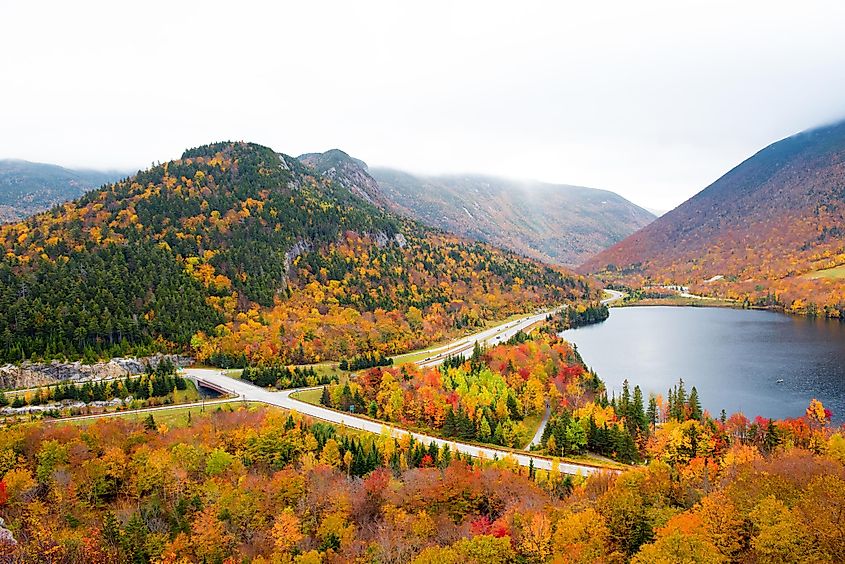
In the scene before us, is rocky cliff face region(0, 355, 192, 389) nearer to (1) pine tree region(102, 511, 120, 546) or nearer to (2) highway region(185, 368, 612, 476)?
(2) highway region(185, 368, 612, 476)

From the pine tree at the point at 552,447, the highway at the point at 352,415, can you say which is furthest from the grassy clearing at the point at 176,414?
the pine tree at the point at 552,447

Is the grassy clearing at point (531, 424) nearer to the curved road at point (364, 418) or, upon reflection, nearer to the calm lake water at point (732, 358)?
the curved road at point (364, 418)

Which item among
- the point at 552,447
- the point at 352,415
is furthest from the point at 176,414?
the point at 552,447

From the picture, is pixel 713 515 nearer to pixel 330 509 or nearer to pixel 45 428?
pixel 330 509

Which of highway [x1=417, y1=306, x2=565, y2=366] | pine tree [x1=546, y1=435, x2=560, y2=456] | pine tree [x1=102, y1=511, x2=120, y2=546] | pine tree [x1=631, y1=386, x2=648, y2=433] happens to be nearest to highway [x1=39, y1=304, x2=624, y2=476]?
highway [x1=417, y1=306, x2=565, y2=366]

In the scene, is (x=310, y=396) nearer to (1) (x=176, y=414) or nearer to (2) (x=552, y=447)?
(1) (x=176, y=414)
